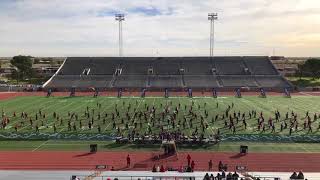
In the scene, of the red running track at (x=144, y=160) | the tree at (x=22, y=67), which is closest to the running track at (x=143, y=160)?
the red running track at (x=144, y=160)

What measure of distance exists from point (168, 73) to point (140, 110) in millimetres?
38765

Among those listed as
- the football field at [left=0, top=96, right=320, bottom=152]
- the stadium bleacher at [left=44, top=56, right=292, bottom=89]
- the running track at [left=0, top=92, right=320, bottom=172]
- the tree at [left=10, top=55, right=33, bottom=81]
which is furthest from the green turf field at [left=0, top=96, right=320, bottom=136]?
the tree at [left=10, top=55, right=33, bottom=81]

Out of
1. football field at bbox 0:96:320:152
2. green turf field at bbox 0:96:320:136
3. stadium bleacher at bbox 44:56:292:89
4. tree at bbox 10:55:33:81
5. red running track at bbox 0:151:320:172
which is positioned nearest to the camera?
red running track at bbox 0:151:320:172

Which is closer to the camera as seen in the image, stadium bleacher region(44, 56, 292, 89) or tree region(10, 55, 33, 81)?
stadium bleacher region(44, 56, 292, 89)

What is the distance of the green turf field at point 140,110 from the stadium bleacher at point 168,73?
1533cm

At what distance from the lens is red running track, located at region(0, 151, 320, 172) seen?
27469mm

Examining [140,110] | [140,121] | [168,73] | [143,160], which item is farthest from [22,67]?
[143,160]

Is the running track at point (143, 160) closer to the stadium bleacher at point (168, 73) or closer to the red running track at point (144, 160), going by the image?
the red running track at point (144, 160)

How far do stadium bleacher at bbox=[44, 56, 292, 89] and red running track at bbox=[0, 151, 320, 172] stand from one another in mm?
46205

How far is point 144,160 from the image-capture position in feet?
95.7

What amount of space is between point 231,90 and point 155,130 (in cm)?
3773

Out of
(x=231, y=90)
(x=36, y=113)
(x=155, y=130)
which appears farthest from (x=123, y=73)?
(x=155, y=130)

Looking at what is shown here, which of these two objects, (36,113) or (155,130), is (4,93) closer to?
(36,113)

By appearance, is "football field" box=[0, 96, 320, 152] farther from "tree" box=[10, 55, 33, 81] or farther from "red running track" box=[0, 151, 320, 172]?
"tree" box=[10, 55, 33, 81]
